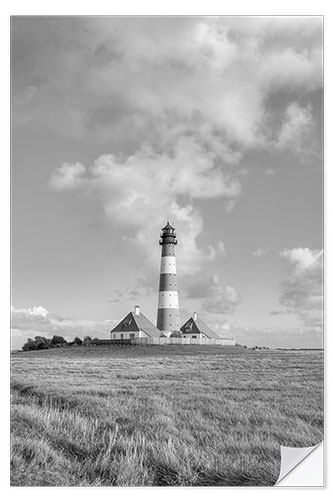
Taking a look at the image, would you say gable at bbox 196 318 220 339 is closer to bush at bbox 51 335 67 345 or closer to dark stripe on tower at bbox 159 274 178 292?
dark stripe on tower at bbox 159 274 178 292

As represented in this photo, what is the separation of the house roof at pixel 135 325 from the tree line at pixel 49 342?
45 centimetres

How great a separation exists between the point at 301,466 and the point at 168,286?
12.0 feet

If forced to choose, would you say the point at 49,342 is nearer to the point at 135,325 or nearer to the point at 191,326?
the point at 135,325

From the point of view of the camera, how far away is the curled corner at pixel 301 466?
5055 mm

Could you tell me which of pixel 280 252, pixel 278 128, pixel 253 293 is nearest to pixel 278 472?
pixel 253 293

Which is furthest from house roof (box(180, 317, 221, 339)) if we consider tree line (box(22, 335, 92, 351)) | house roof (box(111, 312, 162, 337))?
tree line (box(22, 335, 92, 351))

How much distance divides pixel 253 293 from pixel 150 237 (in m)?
1.49

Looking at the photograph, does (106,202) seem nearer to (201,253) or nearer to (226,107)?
(201,253)

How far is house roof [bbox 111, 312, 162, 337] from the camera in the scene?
6892mm

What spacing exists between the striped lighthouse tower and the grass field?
3.58 feet

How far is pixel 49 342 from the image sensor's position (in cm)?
631

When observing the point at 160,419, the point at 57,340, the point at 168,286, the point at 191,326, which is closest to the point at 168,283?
the point at 168,286

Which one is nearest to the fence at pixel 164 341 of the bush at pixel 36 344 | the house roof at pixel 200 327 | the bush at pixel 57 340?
the house roof at pixel 200 327
